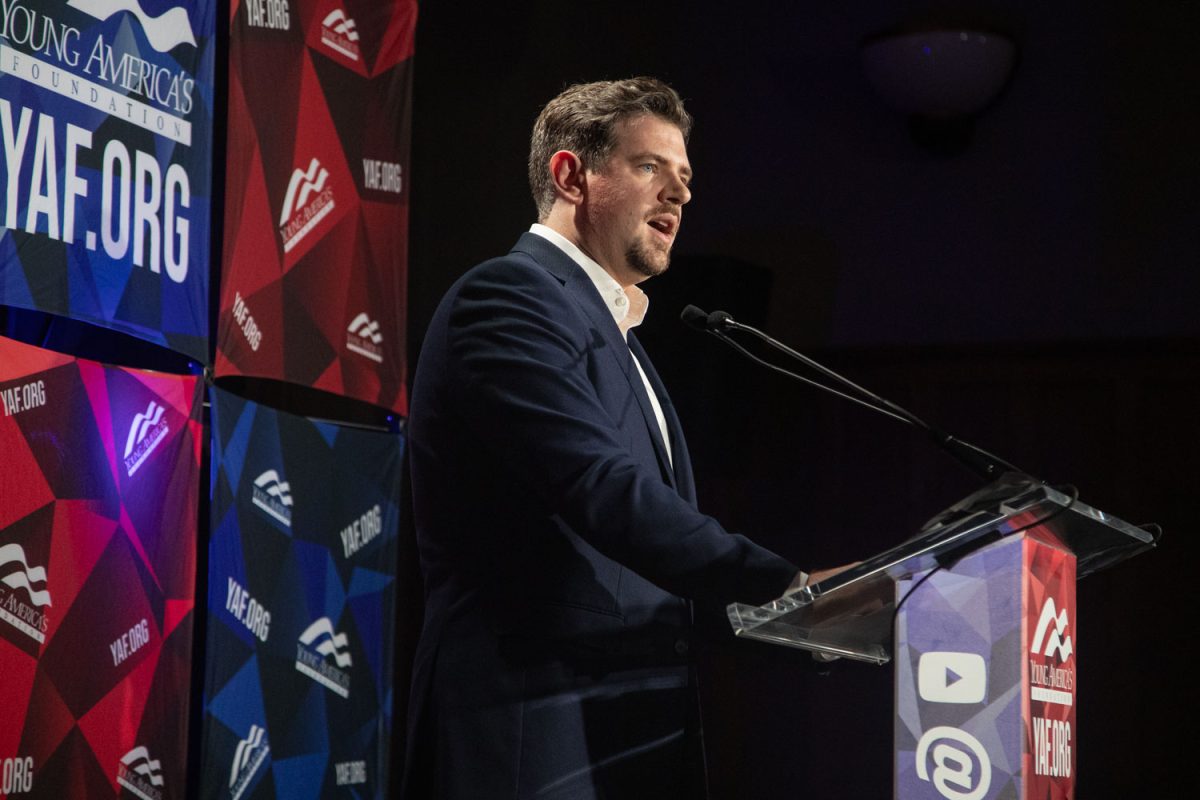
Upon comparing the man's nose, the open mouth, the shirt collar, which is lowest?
the shirt collar

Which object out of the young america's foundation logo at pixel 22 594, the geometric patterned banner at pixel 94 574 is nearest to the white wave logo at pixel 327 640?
the geometric patterned banner at pixel 94 574

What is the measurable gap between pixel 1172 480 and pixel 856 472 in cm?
97

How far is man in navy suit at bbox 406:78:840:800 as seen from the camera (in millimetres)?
1623

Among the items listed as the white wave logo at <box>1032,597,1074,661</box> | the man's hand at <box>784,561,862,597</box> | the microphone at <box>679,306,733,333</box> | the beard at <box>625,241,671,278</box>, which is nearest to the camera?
the man's hand at <box>784,561,862,597</box>

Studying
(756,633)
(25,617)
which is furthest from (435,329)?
(25,617)

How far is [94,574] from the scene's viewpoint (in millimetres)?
2748

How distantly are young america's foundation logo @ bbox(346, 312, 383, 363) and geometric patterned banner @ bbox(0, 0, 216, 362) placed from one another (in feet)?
2.19

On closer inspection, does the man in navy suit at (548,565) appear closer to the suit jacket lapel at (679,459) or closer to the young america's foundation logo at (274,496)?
the suit jacket lapel at (679,459)

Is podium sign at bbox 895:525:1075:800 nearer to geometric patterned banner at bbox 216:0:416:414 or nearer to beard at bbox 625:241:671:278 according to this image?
beard at bbox 625:241:671:278

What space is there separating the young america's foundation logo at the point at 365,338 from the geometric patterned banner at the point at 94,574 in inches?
29.0

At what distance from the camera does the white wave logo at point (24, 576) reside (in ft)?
8.25

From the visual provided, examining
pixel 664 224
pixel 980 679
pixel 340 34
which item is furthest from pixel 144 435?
pixel 980 679

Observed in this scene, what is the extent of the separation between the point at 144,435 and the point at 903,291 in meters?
2.61

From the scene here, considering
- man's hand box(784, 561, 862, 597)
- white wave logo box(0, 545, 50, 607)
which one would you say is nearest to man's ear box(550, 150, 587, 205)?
man's hand box(784, 561, 862, 597)
